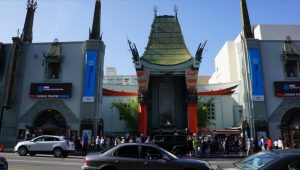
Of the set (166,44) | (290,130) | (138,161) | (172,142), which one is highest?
(166,44)

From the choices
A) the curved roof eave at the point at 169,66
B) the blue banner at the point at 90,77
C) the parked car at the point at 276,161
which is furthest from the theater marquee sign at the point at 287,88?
the parked car at the point at 276,161

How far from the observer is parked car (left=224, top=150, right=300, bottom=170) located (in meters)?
5.95

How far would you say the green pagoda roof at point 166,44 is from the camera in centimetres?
4128

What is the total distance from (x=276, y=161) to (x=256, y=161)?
638 mm

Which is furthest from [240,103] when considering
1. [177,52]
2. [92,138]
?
[92,138]

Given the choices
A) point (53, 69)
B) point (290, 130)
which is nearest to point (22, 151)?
point (53, 69)

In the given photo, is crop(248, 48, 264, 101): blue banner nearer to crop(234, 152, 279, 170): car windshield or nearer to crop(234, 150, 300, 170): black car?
crop(234, 152, 279, 170): car windshield

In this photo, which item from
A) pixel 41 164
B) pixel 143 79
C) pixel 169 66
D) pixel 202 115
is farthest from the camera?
pixel 202 115

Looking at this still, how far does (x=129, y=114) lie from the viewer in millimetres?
43312

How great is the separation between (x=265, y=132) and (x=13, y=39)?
2837 cm

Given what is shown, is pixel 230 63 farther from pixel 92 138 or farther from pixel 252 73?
pixel 92 138

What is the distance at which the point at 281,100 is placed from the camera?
31.0m

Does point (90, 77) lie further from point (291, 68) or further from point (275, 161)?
point (275, 161)

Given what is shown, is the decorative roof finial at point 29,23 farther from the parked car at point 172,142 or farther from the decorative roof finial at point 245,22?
the decorative roof finial at point 245,22
